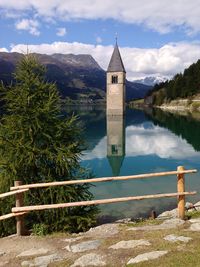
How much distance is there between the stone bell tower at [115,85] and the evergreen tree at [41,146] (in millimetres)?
124514

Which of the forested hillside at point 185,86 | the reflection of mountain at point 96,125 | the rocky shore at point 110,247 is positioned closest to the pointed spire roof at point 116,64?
the forested hillside at point 185,86

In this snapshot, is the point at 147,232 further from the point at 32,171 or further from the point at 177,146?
the point at 177,146

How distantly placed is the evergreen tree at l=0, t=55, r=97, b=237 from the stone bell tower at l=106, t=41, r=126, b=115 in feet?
409

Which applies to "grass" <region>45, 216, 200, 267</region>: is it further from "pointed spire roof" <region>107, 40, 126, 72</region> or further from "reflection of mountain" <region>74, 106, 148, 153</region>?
"pointed spire roof" <region>107, 40, 126, 72</region>

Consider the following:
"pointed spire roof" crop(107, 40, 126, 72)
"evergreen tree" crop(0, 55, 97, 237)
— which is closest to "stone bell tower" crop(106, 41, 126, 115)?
"pointed spire roof" crop(107, 40, 126, 72)

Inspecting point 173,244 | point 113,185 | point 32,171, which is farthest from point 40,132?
point 113,185

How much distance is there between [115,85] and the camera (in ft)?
474

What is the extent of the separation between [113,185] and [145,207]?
5.80 metres

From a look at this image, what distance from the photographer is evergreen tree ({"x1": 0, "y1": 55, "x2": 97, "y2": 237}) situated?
13.4 m

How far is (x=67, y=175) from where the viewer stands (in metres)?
14.2

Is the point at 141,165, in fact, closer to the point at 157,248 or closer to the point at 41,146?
the point at 41,146

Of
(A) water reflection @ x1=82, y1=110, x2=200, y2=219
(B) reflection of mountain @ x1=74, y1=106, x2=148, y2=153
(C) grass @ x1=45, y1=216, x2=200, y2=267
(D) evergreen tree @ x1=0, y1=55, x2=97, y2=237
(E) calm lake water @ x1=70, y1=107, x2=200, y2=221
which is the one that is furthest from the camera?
(B) reflection of mountain @ x1=74, y1=106, x2=148, y2=153

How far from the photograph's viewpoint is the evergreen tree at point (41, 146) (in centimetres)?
1338

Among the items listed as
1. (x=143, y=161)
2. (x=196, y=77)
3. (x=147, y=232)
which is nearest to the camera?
(x=147, y=232)
